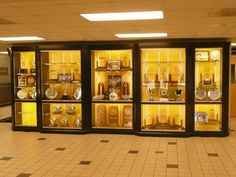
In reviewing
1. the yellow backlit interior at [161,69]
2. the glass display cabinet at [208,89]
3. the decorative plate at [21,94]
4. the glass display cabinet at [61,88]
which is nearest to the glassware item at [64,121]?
the glass display cabinet at [61,88]

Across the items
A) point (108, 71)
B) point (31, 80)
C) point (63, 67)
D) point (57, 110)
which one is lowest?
point (57, 110)

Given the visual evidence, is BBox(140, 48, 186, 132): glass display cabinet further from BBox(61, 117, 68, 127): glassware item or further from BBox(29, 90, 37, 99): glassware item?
BBox(29, 90, 37, 99): glassware item

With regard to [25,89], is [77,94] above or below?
below

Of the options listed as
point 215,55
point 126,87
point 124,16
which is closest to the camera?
point 124,16

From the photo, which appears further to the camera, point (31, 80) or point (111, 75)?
point (31, 80)

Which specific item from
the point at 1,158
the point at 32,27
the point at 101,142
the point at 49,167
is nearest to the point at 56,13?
the point at 32,27

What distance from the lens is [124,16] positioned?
4625mm

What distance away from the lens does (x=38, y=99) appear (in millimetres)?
8625

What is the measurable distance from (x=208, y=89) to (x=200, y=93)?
0.25 meters

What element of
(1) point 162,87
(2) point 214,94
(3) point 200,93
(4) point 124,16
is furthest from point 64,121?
(4) point 124,16

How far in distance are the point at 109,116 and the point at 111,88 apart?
30.4 inches

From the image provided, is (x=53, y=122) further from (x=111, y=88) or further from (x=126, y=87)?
(x=126, y=87)

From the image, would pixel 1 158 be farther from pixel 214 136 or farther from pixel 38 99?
pixel 214 136

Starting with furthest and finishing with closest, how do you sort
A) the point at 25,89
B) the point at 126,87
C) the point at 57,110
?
1. the point at 25,89
2. the point at 57,110
3. the point at 126,87
